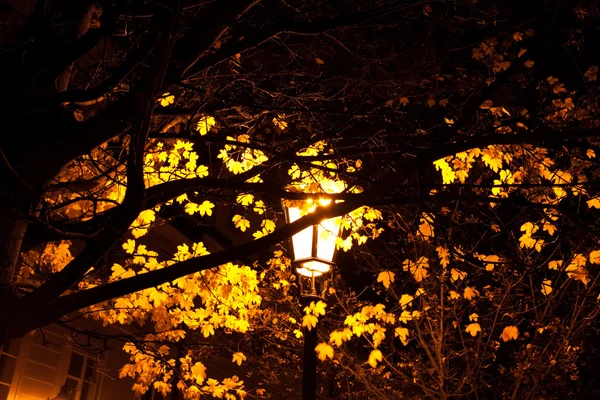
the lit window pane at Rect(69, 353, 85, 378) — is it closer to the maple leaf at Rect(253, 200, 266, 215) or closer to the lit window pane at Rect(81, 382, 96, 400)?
the lit window pane at Rect(81, 382, 96, 400)

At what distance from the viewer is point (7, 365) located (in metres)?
9.58

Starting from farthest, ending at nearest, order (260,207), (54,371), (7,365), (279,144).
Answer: (54,371) → (7,365) → (279,144) → (260,207)

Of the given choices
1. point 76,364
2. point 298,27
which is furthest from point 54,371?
point 298,27

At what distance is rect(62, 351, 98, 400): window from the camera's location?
34.7 ft

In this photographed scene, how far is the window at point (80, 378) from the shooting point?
10.6m

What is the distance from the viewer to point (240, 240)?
62.2 ft

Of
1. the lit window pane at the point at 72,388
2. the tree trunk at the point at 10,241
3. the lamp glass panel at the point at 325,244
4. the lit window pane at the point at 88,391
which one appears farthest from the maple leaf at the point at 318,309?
the lit window pane at the point at 88,391

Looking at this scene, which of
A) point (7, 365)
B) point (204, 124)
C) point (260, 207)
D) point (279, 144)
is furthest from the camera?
point (7, 365)

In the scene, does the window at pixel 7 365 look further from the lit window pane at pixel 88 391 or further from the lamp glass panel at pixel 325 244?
the lamp glass panel at pixel 325 244

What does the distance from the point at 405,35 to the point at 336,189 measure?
2.26 metres

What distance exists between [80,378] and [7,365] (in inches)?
60.1

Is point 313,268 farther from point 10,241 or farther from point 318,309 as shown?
point 10,241

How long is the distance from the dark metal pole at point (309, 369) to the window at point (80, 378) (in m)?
5.31

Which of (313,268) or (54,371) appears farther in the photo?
(54,371)
